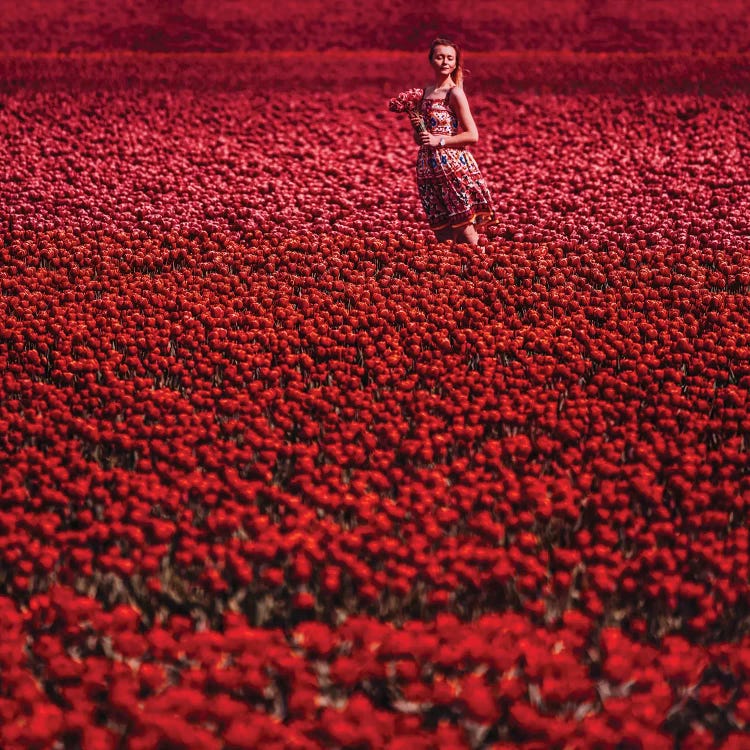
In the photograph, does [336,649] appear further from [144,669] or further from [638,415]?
[638,415]

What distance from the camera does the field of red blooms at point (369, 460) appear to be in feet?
9.05

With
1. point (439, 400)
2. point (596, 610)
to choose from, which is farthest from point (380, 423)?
point (596, 610)

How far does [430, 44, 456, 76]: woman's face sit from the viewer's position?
6.80 metres

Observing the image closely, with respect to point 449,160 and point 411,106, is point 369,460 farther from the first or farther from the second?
point 411,106

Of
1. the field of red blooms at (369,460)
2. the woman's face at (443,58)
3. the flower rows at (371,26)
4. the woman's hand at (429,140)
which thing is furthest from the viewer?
the flower rows at (371,26)

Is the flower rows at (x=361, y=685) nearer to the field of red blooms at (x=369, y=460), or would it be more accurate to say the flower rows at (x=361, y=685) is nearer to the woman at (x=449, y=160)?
the field of red blooms at (x=369, y=460)

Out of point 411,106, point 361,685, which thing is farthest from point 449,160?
point 361,685

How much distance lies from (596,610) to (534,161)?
7238 millimetres

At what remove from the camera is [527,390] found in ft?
16.0

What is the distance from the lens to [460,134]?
6.92m

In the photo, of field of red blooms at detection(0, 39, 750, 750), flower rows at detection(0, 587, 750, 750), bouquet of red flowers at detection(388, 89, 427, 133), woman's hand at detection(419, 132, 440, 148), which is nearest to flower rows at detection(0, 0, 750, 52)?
field of red blooms at detection(0, 39, 750, 750)

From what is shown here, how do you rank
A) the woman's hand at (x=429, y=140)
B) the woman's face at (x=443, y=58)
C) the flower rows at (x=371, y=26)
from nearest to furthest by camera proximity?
the woman's face at (x=443, y=58) → the woman's hand at (x=429, y=140) → the flower rows at (x=371, y=26)

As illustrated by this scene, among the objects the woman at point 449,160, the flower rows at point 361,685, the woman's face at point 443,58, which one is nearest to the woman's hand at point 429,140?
the woman at point 449,160

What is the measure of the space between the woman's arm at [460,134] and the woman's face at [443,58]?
0.19m
